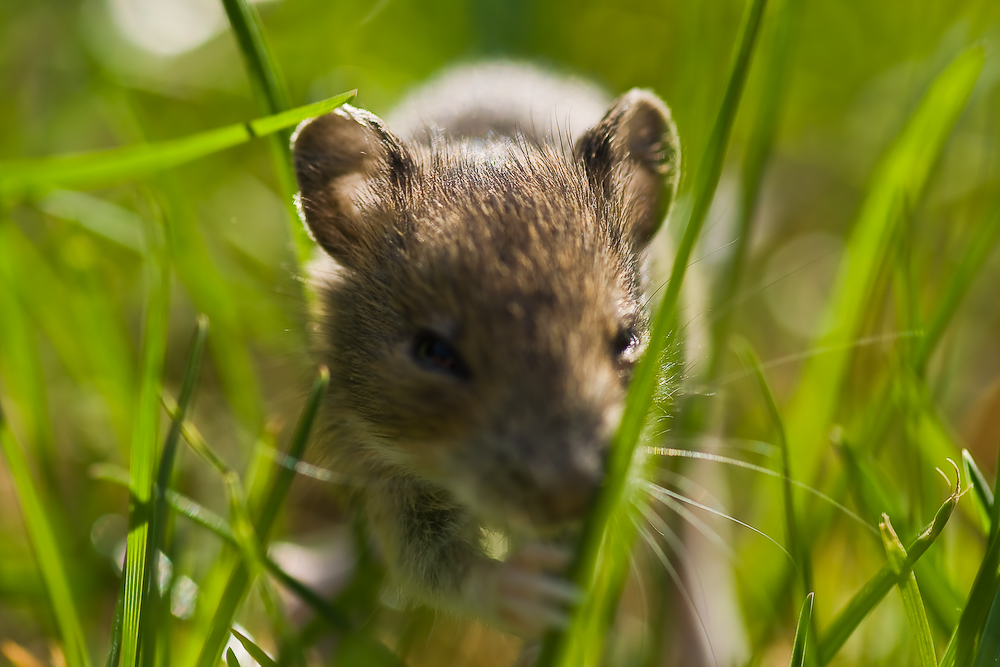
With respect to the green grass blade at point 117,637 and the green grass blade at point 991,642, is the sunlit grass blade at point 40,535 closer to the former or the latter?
the green grass blade at point 117,637

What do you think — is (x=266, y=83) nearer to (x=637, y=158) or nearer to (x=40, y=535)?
(x=637, y=158)

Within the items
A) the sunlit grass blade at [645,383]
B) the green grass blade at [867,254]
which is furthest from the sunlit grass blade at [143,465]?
the green grass blade at [867,254]

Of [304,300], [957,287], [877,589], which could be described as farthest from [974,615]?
[304,300]

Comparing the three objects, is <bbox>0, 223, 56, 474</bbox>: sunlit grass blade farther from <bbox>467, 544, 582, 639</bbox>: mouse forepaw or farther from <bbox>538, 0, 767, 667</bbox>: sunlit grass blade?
<bbox>538, 0, 767, 667</bbox>: sunlit grass blade

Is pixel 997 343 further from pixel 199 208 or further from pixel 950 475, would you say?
pixel 199 208

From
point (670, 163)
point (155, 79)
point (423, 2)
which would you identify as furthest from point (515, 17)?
point (670, 163)

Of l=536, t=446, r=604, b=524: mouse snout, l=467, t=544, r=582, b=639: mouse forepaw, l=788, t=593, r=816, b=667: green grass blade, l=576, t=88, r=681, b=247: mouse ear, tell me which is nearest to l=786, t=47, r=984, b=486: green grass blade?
l=576, t=88, r=681, b=247: mouse ear

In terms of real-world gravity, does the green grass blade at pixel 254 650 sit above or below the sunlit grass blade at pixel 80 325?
below
